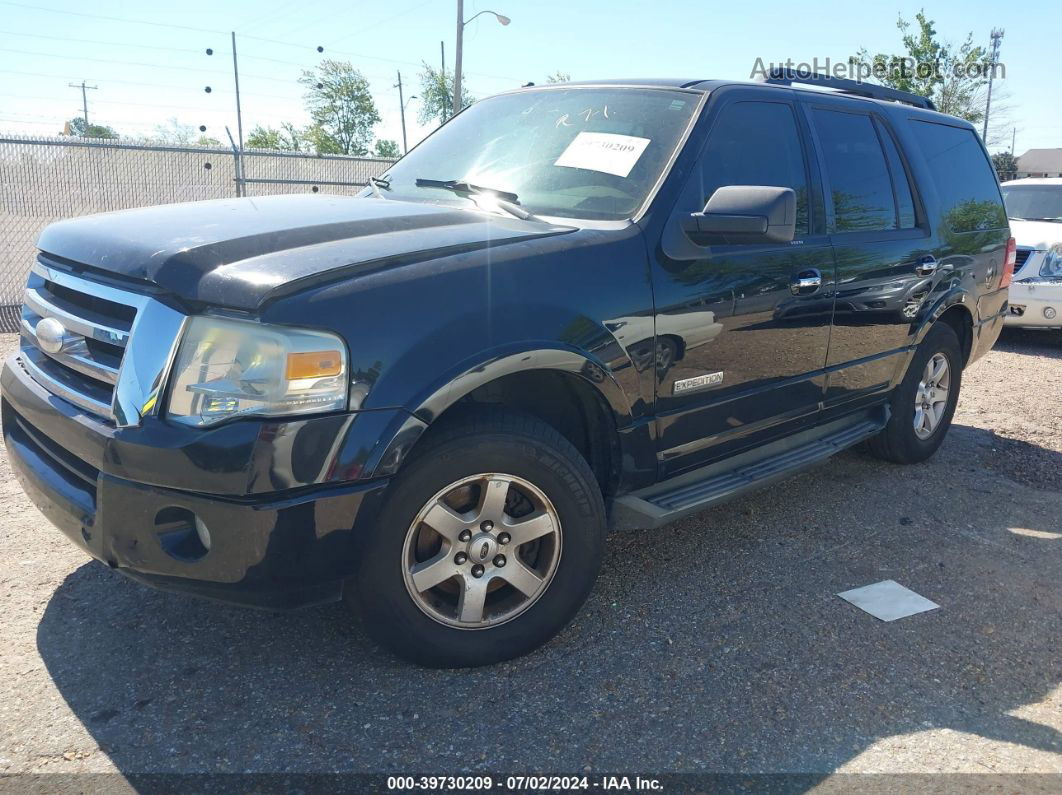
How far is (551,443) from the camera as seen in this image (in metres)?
2.81

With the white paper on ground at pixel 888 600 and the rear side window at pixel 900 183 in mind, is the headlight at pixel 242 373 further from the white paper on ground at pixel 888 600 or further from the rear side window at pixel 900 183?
the rear side window at pixel 900 183

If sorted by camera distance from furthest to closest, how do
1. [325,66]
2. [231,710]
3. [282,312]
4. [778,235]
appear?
[325,66], [778,235], [231,710], [282,312]

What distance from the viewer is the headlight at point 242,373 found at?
2287 mm

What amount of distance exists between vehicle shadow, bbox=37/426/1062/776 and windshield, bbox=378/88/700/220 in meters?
1.53

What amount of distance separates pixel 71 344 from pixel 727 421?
2.35 meters

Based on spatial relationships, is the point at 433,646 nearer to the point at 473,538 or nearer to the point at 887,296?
the point at 473,538

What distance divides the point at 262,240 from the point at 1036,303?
28.0 feet

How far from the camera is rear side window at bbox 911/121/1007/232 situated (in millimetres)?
4832

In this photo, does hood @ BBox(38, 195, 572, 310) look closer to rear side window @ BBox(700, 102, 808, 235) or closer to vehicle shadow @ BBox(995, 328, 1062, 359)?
rear side window @ BBox(700, 102, 808, 235)

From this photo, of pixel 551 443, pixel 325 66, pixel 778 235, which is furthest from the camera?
pixel 325 66

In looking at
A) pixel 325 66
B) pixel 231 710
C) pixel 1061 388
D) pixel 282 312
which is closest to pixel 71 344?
pixel 282 312

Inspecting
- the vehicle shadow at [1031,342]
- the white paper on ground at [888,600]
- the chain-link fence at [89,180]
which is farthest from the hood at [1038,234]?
the chain-link fence at [89,180]

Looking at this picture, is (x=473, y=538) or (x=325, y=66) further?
(x=325, y=66)

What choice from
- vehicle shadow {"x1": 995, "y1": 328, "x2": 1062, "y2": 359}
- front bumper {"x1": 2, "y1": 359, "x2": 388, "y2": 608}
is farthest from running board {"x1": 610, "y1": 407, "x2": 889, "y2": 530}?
vehicle shadow {"x1": 995, "y1": 328, "x2": 1062, "y2": 359}
